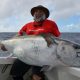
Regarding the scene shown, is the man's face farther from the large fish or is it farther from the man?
the large fish

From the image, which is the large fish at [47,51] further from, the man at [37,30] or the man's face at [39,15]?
the man's face at [39,15]

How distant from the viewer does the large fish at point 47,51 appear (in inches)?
179

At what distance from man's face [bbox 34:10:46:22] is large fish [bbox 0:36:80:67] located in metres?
0.50

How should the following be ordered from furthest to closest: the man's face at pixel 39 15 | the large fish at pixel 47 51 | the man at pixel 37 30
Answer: the man's face at pixel 39 15, the man at pixel 37 30, the large fish at pixel 47 51

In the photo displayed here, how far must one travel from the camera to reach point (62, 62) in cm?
461

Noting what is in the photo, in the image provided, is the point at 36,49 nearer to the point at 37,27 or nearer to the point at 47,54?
the point at 47,54

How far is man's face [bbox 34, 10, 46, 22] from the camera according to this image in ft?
17.1

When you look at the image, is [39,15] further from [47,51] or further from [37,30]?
[47,51]

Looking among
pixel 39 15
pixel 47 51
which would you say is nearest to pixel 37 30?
pixel 39 15

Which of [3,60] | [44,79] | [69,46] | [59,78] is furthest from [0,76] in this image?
[69,46]

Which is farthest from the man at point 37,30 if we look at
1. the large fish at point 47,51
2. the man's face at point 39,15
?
the large fish at point 47,51

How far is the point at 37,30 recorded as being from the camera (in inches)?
201

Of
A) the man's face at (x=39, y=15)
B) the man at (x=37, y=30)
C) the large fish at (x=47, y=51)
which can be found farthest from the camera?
the man's face at (x=39, y=15)

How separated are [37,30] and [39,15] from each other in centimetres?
28
